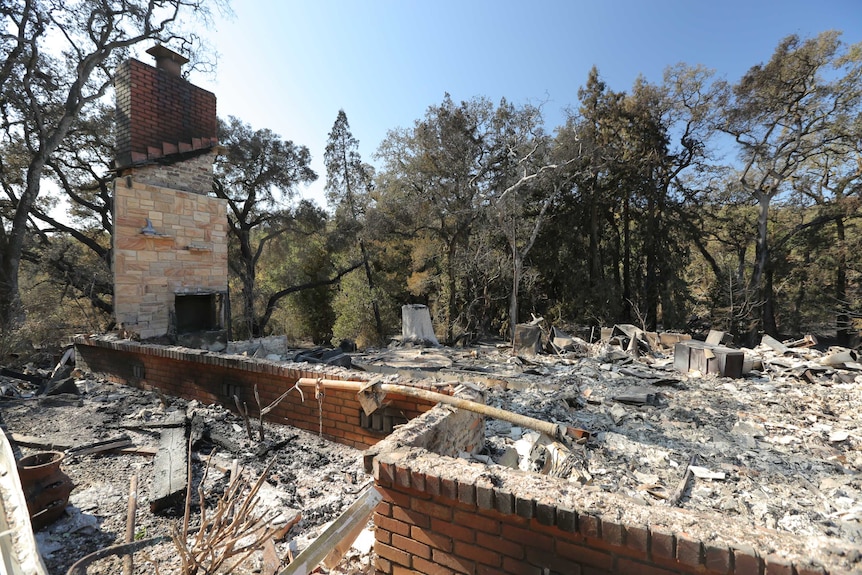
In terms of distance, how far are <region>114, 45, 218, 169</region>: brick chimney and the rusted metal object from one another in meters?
6.40

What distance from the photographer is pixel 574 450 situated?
3.89 m

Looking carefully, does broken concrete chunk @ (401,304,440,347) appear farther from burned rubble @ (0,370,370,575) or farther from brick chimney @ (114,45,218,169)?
burned rubble @ (0,370,370,575)

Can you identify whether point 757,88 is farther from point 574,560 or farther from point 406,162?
point 574,560

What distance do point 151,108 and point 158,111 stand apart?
0.39 ft

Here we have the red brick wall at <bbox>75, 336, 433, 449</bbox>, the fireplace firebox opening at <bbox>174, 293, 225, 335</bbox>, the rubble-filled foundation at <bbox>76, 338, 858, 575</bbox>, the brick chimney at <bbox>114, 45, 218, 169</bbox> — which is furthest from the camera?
the fireplace firebox opening at <bbox>174, 293, 225, 335</bbox>

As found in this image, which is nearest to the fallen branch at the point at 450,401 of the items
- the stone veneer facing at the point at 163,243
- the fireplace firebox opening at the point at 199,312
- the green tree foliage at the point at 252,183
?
the stone veneer facing at the point at 163,243

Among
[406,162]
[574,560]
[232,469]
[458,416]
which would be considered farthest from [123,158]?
[406,162]

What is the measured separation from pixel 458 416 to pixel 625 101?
18362mm

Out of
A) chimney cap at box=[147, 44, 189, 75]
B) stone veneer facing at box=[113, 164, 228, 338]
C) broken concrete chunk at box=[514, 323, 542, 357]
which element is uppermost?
chimney cap at box=[147, 44, 189, 75]

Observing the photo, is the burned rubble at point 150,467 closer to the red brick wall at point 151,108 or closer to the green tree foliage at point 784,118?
the red brick wall at point 151,108

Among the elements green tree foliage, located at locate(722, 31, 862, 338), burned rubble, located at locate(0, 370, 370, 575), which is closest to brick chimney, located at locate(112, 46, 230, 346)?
burned rubble, located at locate(0, 370, 370, 575)

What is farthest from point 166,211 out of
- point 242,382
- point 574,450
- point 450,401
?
point 574,450

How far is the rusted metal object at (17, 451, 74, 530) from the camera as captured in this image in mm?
2535

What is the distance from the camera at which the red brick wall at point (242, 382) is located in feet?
12.8
